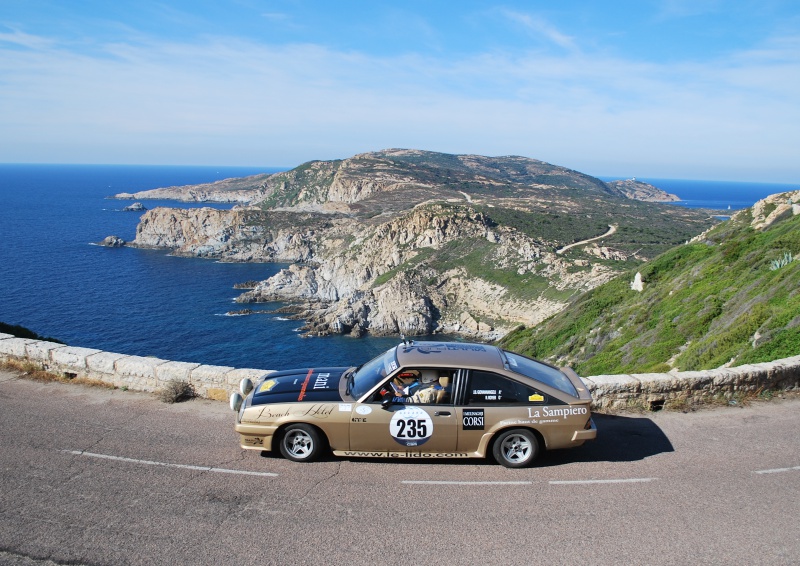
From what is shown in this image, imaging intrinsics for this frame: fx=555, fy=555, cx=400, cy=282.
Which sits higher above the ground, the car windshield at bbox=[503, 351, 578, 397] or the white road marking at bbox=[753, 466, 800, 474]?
the car windshield at bbox=[503, 351, 578, 397]

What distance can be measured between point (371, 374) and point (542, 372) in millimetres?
2365

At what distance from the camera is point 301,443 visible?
7.08 m

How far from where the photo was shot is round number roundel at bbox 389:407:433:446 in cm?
689

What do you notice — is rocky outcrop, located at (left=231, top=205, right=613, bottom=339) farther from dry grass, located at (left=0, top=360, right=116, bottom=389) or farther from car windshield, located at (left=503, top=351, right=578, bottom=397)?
car windshield, located at (left=503, top=351, right=578, bottom=397)

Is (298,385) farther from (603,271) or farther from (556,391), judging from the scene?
(603,271)

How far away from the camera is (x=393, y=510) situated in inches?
234

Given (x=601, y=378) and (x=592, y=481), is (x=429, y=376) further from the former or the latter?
(x=601, y=378)

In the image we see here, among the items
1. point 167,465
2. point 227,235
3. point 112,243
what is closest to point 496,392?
point 167,465

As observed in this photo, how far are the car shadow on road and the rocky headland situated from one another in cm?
5497

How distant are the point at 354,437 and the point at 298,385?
117cm

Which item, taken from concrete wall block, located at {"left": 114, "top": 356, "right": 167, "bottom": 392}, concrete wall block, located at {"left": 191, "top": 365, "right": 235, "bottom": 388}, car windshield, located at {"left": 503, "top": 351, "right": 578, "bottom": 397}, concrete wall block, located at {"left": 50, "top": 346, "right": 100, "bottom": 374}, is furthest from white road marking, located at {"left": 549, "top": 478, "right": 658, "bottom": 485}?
concrete wall block, located at {"left": 50, "top": 346, "right": 100, "bottom": 374}

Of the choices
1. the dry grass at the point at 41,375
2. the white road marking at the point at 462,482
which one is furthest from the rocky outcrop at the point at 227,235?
the white road marking at the point at 462,482

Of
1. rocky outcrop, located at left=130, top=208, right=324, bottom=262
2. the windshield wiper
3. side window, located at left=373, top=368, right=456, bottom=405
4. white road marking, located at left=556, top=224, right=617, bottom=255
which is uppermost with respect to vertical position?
white road marking, located at left=556, top=224, right=617, bottom=255

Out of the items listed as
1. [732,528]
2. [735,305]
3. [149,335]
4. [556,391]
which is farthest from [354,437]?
[149,335]
